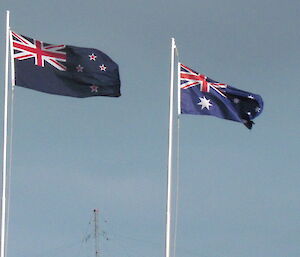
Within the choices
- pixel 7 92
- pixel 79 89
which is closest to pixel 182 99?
pixel 79 89

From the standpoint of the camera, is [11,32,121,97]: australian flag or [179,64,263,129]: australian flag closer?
[11,32,121,97]: australian flag

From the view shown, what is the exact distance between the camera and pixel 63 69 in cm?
7831

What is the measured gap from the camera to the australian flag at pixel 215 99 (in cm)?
8156

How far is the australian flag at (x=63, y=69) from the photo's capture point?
77.0m

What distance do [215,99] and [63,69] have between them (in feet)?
36.2

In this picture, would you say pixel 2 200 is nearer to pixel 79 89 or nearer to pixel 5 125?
pixel 5 125

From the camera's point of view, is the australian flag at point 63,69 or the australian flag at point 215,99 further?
the australian flag at point 215,99

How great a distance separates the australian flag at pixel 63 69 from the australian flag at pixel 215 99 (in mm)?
5440

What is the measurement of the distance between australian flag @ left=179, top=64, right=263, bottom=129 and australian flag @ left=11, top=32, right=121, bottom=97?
214 inches

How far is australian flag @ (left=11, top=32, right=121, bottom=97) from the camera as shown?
77.0 metres

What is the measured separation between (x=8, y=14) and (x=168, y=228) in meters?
17.2

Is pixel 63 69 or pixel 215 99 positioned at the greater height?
pixel 63 69

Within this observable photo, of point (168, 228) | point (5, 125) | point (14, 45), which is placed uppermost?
point (14, 45)

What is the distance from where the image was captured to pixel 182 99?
267 feet
